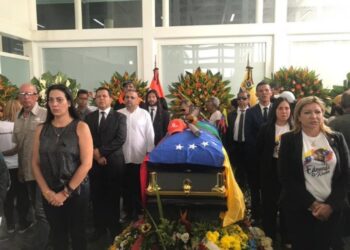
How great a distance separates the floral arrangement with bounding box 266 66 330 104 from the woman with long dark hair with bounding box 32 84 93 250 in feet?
11.6

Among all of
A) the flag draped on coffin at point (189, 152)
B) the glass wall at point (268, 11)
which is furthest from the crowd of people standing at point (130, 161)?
the glass wall at point (268, 11)

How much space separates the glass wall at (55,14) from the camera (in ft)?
20.3

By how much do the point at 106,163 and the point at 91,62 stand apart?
12.8ft

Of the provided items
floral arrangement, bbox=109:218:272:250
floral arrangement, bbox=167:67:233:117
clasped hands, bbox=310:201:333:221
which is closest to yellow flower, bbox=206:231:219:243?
floral arrangement, bbox=109:218:272:250

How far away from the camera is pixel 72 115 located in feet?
6.89

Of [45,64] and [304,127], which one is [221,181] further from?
[45,64]

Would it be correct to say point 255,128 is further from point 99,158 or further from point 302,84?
point 302,84

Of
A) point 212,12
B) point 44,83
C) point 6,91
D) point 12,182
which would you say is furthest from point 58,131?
point 212,12

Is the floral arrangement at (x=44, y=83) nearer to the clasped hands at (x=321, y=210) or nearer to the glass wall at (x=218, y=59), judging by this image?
the glass wall at (x=218, y=59)

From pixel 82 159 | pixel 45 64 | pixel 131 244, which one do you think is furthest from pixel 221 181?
pixel 45 64

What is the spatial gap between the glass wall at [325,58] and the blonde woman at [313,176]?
4.23 m

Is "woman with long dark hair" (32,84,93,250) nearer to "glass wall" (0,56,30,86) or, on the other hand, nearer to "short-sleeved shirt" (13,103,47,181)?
"short-sleeved shirt" (13,103,47,181)

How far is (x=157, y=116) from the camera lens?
12.7 ft

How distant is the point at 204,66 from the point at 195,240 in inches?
174
